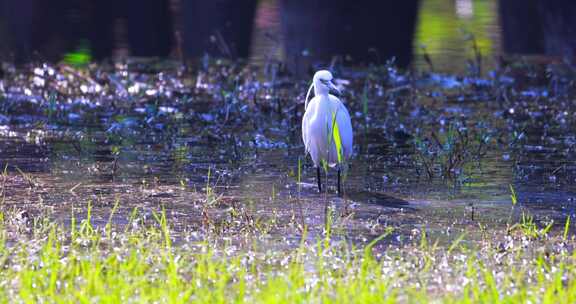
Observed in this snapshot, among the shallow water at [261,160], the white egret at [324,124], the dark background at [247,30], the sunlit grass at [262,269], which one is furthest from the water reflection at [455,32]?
the sunlit grass at [262,269]

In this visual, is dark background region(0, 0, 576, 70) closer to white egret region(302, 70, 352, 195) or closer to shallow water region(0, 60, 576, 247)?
shallow water region(0, 60, 576, 247)

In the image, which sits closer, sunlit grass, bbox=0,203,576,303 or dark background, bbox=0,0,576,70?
sunlit grass, bbox=0,203,576,303

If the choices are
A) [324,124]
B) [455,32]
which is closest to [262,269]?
[324,124]

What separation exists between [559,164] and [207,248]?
4.19 meters

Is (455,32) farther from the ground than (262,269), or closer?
closer

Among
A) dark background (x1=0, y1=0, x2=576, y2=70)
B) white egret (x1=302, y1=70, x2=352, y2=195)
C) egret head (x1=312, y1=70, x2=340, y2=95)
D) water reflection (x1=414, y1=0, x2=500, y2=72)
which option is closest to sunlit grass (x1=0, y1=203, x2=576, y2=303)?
white egret (x1=302, y1=70, x2=352, y2=195)

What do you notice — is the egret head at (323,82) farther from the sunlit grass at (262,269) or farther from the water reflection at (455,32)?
the water reflection at (455,32)

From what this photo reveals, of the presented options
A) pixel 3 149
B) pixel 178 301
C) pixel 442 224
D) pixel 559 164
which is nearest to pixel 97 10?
pixel 3 149

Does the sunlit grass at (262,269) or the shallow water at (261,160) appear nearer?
the sunlit grass at (262,269)

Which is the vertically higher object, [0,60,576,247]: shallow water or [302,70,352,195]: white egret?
[302,70,352,195]: white egret

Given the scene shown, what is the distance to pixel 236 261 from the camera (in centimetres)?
→ 565

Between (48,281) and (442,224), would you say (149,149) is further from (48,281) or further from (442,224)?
(48,281)

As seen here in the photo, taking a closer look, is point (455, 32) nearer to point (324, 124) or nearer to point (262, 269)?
point (324, 124)

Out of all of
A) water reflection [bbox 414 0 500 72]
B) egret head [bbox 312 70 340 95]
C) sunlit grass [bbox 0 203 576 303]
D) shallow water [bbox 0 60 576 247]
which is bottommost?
water reflection [bbox 414 0 500 72]
